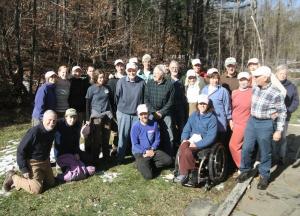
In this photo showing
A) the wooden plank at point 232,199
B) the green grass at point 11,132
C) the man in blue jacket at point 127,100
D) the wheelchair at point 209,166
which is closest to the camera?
the wooden plank at point 232,199

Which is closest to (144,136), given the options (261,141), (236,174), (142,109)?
(142,109)

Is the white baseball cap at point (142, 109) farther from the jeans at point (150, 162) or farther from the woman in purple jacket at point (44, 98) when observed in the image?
the woman in purple jacket at point (44, 98)

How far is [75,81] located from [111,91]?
689 mm

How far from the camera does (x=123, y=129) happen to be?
7.04 metres

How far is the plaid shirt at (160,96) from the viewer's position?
6754 mm

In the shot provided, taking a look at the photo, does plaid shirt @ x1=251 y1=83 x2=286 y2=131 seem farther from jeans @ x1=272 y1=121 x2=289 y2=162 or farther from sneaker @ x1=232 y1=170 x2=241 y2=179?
jeans @ x1=272 y1=121 x2=289 y2=162

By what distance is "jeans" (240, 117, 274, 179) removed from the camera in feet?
18.7

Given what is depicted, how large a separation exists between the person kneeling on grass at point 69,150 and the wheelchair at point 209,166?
162 centimetres

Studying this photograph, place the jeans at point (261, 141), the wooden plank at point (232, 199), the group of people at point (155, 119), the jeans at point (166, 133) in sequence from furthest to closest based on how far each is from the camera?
the jeans at point (166, 133)
the group of people at point (155, 119)
the jeans at point (261, 141)
the wooden plank at point (232, 199)

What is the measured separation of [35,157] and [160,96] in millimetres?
2317

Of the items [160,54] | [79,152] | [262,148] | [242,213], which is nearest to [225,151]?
[262,148]

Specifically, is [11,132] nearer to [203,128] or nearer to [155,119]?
[155,119]

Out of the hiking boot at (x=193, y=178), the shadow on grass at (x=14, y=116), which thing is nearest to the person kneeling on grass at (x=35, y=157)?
the hiking boot at (x=193, y=178)

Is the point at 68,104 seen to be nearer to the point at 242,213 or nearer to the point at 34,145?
the point at 34,145
